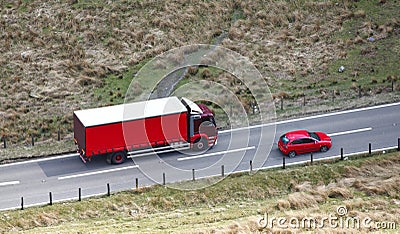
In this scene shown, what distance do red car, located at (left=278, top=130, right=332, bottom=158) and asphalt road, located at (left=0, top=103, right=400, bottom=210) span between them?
0.46m

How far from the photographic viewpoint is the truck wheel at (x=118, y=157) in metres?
56.5

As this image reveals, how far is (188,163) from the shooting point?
187ft

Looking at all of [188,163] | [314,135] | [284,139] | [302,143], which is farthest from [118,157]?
[314,135]

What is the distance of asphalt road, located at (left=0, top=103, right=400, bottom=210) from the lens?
2130 inches

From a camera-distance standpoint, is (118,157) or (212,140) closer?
(118,157)

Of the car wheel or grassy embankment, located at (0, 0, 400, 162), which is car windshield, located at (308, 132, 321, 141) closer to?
the car wheel

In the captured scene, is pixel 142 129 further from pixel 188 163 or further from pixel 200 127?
pixel 200 127

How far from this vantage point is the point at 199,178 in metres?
55.3

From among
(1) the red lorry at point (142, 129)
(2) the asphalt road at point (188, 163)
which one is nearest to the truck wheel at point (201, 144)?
(1) the red lorry at point (142, 129)

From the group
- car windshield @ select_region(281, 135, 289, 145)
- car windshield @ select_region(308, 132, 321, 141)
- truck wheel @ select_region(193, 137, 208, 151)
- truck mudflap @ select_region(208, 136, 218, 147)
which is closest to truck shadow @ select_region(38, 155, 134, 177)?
truck wheel @ select_region(193, 137, 208, 151)

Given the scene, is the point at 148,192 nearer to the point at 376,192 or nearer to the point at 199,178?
the point at 199,178

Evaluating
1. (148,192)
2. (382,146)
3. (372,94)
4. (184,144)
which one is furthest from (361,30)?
(148,192)

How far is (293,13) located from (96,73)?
20654mm

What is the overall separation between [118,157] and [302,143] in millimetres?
12463
